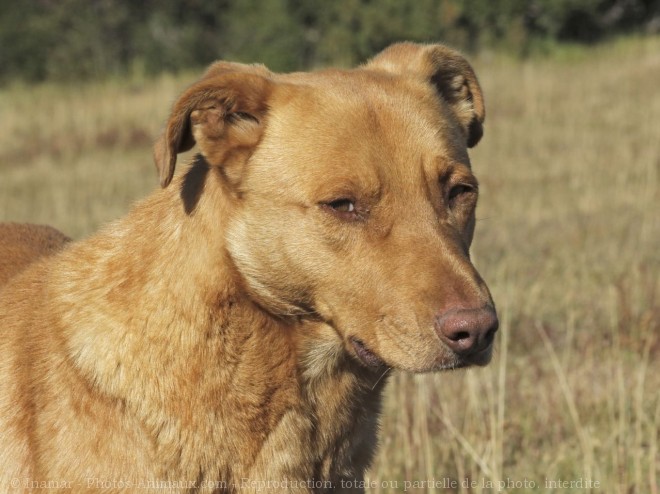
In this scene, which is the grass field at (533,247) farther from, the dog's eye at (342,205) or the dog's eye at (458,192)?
the dog's eye at (342,205)

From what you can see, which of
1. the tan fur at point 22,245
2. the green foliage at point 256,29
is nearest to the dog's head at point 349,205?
the tan fur at point 22,245

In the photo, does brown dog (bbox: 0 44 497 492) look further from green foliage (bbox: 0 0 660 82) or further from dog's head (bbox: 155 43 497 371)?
green foliage (bbox: 0 0 660 82)

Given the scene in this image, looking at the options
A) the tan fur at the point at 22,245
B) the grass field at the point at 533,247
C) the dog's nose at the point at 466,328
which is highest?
the dog's nose at the point at 466,328

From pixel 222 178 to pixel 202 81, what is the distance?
1.02 feet

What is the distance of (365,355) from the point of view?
330 centimetres

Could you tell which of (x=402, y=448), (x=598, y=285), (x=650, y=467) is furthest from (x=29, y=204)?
(x=650, y=467)

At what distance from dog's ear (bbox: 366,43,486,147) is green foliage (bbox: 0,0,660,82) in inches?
881

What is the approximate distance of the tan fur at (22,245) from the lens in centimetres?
406

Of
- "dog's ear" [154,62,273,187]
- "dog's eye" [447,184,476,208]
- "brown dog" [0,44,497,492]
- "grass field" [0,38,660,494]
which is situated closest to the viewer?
"brown dog" [0,44,497,492]

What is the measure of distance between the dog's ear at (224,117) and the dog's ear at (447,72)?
0.69m

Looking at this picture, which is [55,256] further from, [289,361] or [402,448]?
[402,448]

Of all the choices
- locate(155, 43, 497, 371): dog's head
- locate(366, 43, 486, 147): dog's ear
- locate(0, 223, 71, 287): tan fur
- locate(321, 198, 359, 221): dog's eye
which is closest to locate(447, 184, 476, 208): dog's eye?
locate(155, 43, 497, 371): dog's head

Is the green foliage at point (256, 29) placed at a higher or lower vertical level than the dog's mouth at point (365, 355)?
lower

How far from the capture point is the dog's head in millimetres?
3121
